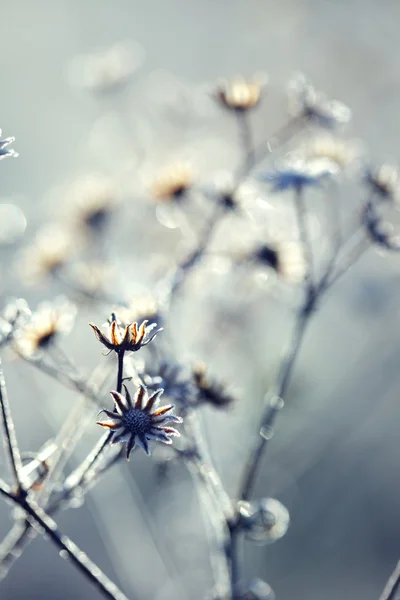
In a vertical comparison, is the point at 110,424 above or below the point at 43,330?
below

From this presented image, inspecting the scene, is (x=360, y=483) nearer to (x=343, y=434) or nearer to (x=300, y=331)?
(x=343, y=434)

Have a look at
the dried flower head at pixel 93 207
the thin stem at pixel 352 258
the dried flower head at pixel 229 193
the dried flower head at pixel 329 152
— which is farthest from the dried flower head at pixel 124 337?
the dried flower head at pixel 93 207

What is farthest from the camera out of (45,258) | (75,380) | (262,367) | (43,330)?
(262,367)

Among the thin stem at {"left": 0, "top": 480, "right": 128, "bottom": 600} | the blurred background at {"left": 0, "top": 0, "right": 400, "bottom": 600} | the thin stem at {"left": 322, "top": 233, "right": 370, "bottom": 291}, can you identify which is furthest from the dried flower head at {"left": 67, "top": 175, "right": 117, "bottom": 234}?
the thin stem at {"left": 0, "top": 480, "right": 128, "bottom": 600}

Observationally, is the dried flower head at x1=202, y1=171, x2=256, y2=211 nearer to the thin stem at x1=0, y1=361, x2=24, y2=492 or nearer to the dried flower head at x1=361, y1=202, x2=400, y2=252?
the dried flower head at x1=361, y1=202, x2=400, y2=252

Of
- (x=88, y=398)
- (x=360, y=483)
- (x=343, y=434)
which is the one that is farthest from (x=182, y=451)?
(x=360, y=483)

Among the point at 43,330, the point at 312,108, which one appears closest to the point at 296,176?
the point at 312,108

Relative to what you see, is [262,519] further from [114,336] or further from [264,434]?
[114,336]
